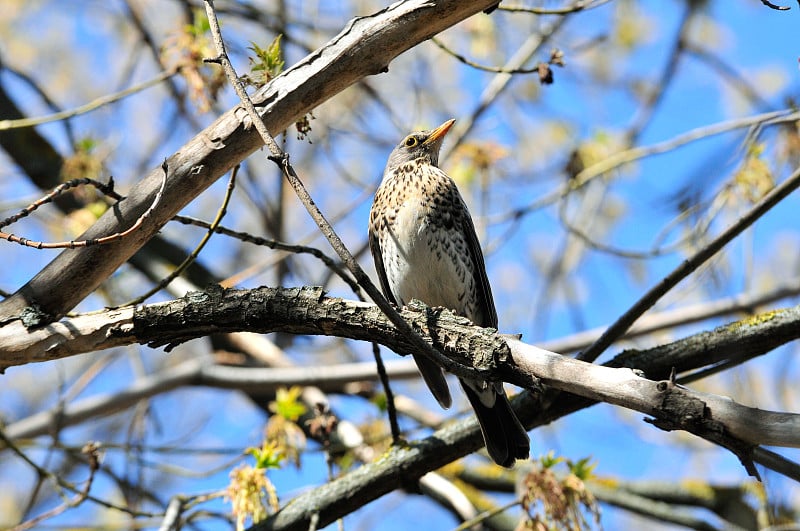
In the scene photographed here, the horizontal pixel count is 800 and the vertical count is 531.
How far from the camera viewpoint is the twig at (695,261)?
3473 millimetres

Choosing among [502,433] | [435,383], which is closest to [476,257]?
[435,383]

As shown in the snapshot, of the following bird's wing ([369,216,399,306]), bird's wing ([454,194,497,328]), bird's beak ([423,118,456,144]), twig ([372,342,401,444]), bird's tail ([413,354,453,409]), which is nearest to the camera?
twig ([372,342,401,444])

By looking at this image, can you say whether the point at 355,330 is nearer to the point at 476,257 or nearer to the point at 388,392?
the point at 388,392

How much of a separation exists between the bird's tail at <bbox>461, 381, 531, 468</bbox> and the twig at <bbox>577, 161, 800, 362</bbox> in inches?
17.7

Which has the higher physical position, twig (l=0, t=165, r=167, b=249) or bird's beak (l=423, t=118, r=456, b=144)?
bird's beak (l=423, t=118, r=456, b=144)

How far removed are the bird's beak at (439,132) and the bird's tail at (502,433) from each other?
1.89 m

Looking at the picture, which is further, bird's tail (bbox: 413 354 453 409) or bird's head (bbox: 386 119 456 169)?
bird's head (bbox: 386 119 456 169)

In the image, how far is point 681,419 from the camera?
2205mm

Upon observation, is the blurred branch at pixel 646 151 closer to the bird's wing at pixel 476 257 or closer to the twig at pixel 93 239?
the bird's wing at pixel 476 257

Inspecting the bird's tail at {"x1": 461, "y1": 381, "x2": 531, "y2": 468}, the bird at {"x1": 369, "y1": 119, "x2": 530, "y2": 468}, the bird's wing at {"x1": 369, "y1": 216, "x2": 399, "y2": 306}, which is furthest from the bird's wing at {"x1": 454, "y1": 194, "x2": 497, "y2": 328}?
the bird's tail at {"x1": 461, "y1": 381, "x2": 531, "y2": 468}

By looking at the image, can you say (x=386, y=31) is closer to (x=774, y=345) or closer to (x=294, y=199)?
(x=774, y=345)

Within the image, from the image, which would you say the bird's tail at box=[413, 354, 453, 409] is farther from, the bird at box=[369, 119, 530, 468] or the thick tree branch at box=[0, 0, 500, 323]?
the thick tree branch at box=[0, 0, 500, 323]

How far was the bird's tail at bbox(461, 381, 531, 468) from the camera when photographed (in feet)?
12.4

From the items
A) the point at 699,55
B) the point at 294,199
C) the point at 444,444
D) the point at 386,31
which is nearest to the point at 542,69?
the point at 386,31
